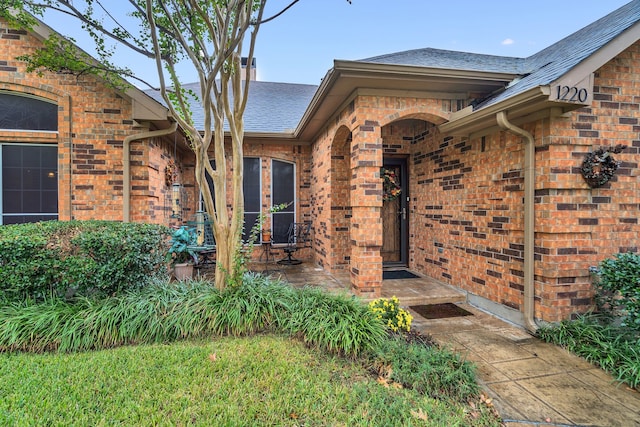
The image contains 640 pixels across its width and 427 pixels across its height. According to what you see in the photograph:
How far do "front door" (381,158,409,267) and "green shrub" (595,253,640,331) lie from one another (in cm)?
323

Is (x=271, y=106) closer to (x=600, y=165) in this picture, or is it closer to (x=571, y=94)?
(x=571, y=94)

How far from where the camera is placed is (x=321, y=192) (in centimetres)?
647

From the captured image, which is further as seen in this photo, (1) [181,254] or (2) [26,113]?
(1) [181,254]

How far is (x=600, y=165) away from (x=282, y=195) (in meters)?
6.03

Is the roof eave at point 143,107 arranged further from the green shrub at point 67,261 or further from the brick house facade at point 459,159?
the green shrub at point 67,261

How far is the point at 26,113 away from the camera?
15.9 feet

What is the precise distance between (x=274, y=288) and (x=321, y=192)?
318cm

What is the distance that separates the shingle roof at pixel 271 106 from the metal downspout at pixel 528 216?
4992mm

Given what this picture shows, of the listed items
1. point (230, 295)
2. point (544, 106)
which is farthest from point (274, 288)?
point (544, 106)

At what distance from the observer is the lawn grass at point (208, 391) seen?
1.92m

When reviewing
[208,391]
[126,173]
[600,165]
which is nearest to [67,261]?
[126,173]

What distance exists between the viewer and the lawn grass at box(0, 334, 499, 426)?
1919 mm

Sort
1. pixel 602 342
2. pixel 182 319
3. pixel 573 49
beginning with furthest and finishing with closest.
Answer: pixel 573 49 < pixel 182 319 < pixel 602 342

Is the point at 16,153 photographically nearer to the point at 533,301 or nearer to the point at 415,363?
the point at 415,363
